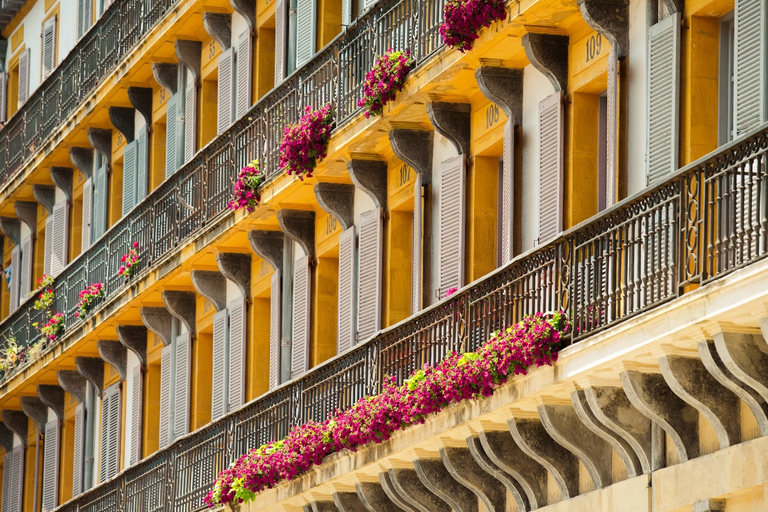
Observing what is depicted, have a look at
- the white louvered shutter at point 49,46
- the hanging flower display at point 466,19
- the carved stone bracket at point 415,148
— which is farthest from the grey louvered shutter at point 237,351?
the white louvered shutter at point 49,46

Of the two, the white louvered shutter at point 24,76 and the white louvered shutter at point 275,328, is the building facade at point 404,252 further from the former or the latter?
the white louvered shutter at point 24,76

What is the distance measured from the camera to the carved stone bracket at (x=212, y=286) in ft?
103

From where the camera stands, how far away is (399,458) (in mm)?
23016

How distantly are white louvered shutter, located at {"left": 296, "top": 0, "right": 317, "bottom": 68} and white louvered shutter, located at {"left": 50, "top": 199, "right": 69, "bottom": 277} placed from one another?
1297 centimetres

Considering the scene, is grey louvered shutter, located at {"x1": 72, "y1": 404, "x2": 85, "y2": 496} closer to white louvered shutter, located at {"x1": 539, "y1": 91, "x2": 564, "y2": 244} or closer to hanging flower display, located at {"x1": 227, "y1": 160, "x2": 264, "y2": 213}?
hanging flower display, located at {"x1": 227, "y1": 160, "x2": 264, "y2": 213}

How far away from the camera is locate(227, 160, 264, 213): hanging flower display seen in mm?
28391

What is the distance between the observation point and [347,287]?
27.0 metres

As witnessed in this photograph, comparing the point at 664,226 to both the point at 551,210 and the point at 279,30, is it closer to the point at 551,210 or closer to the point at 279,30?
the point at 551,210

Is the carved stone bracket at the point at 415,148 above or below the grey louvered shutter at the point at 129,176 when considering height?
below

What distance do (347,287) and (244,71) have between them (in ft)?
18.1

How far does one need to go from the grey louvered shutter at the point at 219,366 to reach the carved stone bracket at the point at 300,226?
9.91 ft

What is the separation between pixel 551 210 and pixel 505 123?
6.13 ft

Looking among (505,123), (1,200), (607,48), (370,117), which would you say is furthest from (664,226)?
(1,200)

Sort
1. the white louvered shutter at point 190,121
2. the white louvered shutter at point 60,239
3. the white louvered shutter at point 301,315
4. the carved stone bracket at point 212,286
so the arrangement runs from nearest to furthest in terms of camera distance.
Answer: the white louvered shutter at point 301,315, the carved stone bracket at point 212,286, the white louvered shutter at point 190,121, the white louvered shutter at point 60,239
